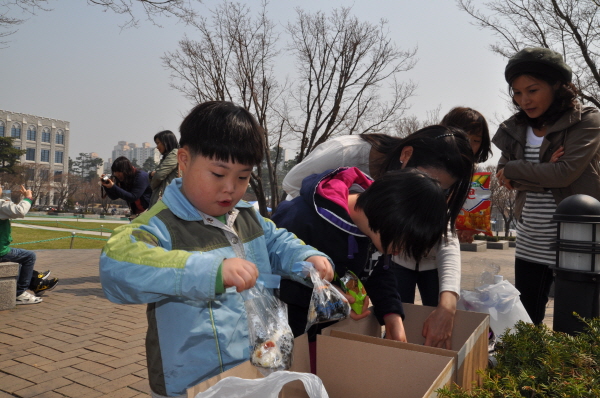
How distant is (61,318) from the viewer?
549 cm

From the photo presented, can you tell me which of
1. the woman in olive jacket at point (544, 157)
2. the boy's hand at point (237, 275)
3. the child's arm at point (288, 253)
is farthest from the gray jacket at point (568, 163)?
the boy's hand at point (237, 275)

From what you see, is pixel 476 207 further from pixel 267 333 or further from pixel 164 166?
pixel 267 333

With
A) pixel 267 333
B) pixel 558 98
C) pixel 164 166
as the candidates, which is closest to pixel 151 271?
pixel 267 333

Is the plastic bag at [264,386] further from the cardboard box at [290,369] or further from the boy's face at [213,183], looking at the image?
the boy's face at [213,183]

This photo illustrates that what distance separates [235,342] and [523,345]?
93 centimetres

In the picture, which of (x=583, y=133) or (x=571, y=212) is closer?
(x=571, y=212)

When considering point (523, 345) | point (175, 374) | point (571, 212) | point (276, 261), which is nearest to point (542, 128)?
point (571, 212)

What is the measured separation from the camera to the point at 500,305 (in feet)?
7.91

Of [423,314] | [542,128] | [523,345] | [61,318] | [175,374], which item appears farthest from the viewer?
[61,318]

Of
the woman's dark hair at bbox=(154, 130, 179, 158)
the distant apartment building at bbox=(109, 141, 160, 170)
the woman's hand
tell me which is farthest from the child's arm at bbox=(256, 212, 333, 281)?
the distant apartment building at bbox=(109, 141, 160, 170)

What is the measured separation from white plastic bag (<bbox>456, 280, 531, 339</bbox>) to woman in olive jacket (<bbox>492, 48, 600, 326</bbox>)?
0.22 metres

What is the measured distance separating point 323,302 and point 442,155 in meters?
0.94

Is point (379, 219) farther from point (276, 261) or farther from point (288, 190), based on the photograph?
point (288, 190)

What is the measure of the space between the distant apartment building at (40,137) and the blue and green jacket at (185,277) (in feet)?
332
